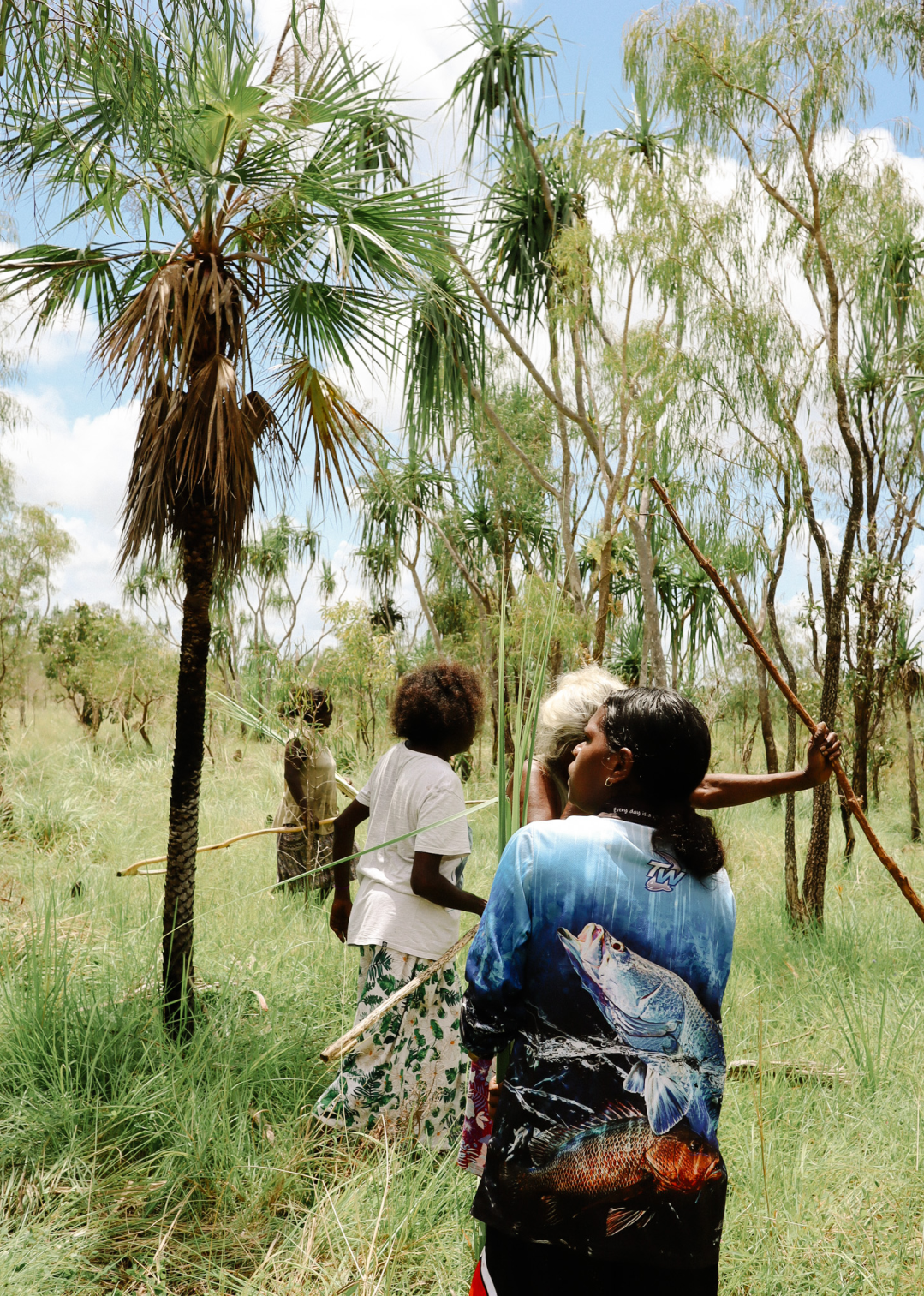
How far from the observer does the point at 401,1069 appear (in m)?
2.98

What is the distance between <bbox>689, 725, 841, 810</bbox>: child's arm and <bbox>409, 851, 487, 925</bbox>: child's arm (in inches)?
31.2

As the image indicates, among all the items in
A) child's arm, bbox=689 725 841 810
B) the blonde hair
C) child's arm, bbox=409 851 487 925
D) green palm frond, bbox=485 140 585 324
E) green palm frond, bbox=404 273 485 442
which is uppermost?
green palm frond, bbox=485 140 585 324

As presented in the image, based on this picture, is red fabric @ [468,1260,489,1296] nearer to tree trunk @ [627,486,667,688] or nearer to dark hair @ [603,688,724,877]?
dark hair @ [603,688,724,877]

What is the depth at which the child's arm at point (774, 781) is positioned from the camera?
1672 millimetres

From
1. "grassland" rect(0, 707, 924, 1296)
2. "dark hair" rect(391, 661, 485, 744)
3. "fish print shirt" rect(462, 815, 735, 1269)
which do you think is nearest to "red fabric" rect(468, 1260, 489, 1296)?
"fish print shirt" rect(462, 815, 735, 1269)

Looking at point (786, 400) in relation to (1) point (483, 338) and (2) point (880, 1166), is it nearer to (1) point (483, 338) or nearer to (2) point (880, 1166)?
(1) point (483, 338)

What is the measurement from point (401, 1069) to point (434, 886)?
648mm

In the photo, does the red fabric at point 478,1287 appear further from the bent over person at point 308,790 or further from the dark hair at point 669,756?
the bent over person at point 308,790

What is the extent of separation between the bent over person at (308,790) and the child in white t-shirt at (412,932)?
2378 mm

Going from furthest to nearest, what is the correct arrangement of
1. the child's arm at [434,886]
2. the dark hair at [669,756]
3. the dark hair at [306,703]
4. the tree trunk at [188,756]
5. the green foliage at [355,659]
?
the green foliage at [355,659] < the dark hair at [306,703] < the tree trunk at [188,756] < the child's arm at [434,886] < the dark hair at [669,756]

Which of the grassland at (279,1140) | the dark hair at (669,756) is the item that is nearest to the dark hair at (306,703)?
the grassland at (279,1140)

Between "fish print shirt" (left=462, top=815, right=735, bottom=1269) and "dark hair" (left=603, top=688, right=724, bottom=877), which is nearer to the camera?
"fish print shirt" (left=462, top=815, right=735, bottom=1269)

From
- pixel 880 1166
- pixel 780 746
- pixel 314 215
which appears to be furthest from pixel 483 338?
pixel 780 746

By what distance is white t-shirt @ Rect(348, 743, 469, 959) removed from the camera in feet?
9.55
